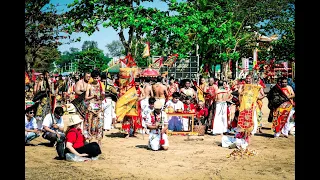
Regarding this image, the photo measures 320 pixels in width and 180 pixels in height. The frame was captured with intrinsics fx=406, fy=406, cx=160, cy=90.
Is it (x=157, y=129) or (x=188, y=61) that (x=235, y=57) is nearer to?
(x=188, y=61)

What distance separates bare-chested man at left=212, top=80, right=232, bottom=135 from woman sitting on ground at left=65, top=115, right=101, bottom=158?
181 inches

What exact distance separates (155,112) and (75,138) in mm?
2062

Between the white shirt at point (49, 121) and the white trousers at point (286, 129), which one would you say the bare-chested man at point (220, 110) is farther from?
the white shirt at point (49, 121)

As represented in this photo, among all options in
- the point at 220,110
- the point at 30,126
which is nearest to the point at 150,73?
the point at 220,110

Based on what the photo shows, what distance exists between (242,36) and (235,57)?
→ 111 inches

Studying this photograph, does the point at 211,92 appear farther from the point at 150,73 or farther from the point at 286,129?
the point at 150,73

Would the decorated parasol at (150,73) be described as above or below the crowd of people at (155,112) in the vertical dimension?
above

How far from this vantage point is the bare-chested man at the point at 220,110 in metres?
11.5

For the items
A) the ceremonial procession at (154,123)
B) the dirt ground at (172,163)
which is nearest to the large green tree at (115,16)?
the ceremonial procession at (154,123)

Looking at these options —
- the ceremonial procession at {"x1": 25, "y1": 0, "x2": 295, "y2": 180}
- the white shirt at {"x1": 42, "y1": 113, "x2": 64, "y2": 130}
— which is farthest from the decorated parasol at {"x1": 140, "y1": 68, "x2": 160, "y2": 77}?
the white shirt at {"x1": 42, "y1": 113, "x2": 64, "y2": 130}

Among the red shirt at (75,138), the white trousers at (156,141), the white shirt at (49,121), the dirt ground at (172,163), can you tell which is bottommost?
the dirt ground at (172,163)
